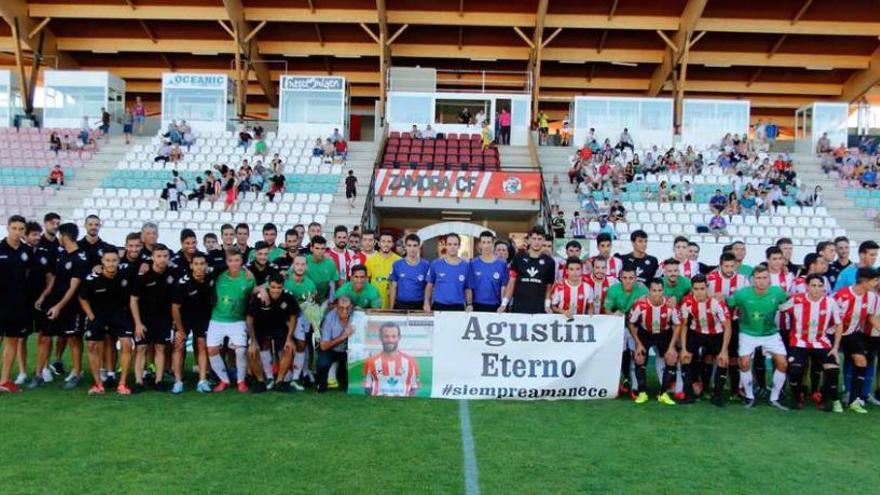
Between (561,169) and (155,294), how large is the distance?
19.3 metres

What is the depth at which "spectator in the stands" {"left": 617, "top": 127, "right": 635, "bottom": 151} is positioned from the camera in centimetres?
2630

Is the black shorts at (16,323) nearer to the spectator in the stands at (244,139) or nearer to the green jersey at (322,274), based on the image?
the green jersey at (322,274)

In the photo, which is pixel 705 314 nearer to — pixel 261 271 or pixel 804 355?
pixel 804 355

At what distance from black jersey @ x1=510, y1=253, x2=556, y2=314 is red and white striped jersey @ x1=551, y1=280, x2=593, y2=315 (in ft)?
0.54

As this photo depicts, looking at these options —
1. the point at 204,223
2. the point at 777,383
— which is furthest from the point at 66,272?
the point at 204,223

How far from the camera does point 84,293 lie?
7.55 metres

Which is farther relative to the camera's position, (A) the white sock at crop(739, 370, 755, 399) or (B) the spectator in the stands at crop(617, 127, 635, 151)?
(B) the spectator in the stands at crop(617, 127, 635, 151)

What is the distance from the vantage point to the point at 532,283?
26.8ft

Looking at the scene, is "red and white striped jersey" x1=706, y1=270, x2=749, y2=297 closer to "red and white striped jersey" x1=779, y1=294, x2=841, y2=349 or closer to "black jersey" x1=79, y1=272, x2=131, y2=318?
"red and white striped jersey" x1=779, y1=294, x2=841, y2=349

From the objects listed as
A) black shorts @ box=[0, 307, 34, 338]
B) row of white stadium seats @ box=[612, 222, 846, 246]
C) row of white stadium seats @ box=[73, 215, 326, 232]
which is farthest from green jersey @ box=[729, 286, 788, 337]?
row of white stadium seats @ box=[73, 215, 326, 232]

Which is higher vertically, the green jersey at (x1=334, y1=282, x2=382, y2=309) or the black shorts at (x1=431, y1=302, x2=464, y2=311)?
the green jersey at (x1=334, y1=282, x2=382, y2=309)

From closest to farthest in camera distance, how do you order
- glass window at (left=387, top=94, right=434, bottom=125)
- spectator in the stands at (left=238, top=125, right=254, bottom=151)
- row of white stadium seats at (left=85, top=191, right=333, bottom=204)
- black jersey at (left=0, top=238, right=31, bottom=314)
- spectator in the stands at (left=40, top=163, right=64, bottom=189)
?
black jersey at (left=0, top=238, right=31, bottom=314) → row of white stadium seats at (left=85, top=191, right=333, bottom=204) → spectator in the stands at (left=40, top=163, right=64, bottom=189) → spectator in the stands at (left=238, top=125, right=254, bottom=151) → glass window at (left=387, top=94, right=434, bottom=125)

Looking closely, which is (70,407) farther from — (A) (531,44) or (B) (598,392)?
(A) (531,44)

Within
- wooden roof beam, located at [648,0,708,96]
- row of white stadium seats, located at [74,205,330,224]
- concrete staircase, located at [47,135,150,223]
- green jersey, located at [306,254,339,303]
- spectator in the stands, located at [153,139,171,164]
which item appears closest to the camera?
green jersey, located at [306,254,339,303]
